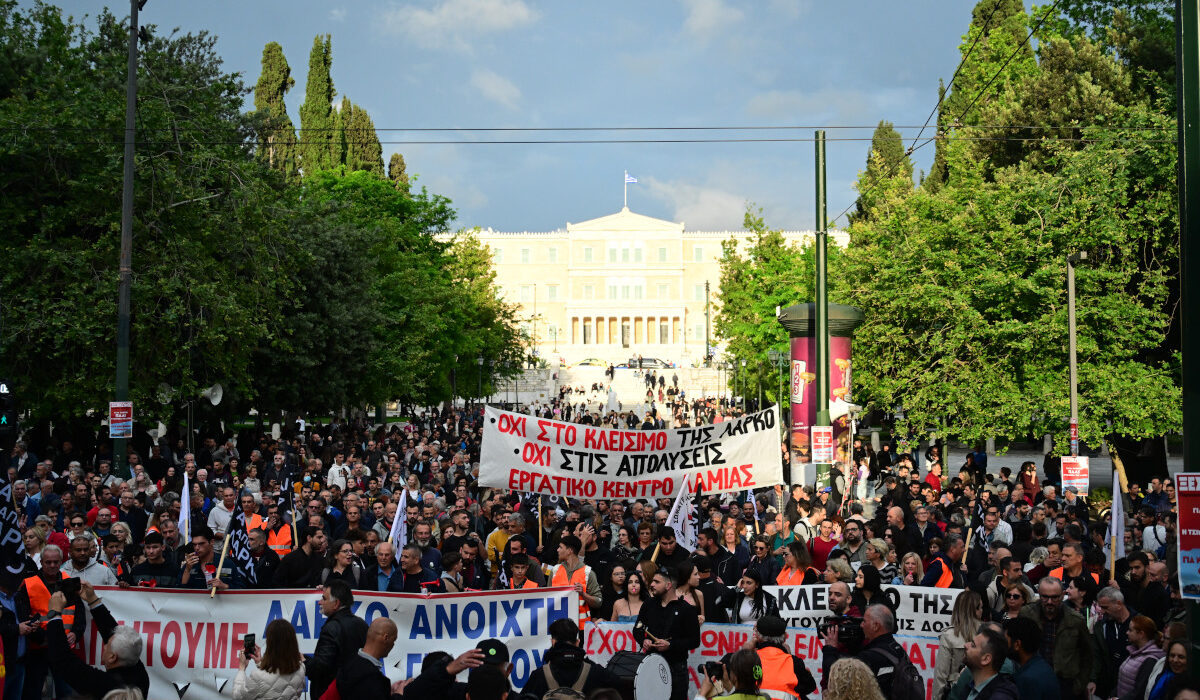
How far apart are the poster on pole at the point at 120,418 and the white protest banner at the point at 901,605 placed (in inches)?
465

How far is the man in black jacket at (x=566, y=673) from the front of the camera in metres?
5.85

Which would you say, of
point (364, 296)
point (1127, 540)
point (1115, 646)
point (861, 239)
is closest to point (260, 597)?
point (1115, 646)

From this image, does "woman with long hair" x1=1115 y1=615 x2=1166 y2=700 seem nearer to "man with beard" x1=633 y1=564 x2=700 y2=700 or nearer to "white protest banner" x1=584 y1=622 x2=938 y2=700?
"white protest banner" x1=584 y1=622 x2=938 y2=700

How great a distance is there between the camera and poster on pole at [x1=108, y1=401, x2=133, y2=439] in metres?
17.0

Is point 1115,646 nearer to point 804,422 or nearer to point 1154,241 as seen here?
point 804,422

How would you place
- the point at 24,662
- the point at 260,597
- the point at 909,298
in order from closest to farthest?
the point at 24,662 < the point at 260,597 < the point at 909,298

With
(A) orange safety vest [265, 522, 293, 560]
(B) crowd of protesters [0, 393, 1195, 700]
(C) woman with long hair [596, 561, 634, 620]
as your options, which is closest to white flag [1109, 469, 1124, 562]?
(B) crowd of protesters [0, 393, 1195, 700]

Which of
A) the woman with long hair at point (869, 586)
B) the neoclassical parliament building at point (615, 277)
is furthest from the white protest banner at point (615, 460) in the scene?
the neoclassical parliament building at point (615, 277)

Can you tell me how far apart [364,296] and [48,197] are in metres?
11.4

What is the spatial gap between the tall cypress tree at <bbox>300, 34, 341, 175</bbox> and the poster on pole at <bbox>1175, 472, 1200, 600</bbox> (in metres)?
51.8

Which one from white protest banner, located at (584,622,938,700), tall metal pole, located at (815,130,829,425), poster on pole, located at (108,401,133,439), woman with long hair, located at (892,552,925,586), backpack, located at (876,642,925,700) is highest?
tall metal pole, located at (815,130,829,425)

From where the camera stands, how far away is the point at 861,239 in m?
33.8

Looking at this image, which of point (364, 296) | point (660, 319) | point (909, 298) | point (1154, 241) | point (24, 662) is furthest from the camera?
point (660, 319)

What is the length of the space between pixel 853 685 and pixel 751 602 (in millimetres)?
3101
